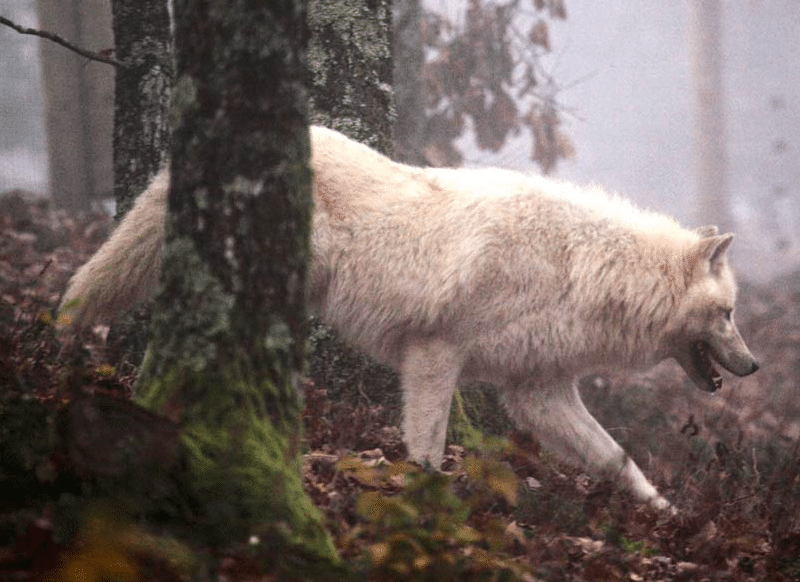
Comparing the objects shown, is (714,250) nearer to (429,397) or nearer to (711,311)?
(711,311)

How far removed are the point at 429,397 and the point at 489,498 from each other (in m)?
1.42

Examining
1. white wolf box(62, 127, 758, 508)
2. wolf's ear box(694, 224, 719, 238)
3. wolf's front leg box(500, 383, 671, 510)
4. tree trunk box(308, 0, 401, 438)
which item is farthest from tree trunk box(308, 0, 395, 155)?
wolf's ear box(694, 224, 719, 238)

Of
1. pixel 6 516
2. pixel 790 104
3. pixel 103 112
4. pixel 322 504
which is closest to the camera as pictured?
pixel 6 516

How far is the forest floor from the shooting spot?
3.14 m

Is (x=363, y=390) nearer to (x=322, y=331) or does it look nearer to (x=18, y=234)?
(x=322, y=331)

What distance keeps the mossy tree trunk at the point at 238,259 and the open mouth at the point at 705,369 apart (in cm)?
329

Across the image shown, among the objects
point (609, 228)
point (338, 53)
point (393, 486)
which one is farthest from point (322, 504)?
point (338, 53)

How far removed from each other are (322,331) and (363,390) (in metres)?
0.51

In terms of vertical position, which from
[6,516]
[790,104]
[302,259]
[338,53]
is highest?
[790,104]

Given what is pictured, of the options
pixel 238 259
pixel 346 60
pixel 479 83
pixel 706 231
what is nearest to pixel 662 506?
pixel 706 231

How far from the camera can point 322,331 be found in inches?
241

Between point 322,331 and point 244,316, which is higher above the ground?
point 244,316

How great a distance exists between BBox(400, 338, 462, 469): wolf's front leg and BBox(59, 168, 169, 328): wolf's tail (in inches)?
62.4

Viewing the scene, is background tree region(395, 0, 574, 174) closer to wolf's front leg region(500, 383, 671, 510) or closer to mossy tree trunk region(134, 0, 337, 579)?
wolf's front leg region(500, 383, 671, 510)
